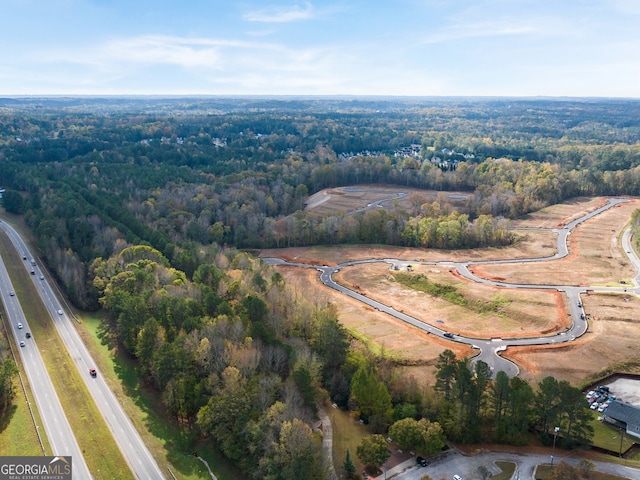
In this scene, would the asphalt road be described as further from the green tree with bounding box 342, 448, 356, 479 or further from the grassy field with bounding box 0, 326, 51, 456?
the grassy field with bounding box 0, 326, 51, 456

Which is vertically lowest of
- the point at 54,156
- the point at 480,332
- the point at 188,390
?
the point at 480,332

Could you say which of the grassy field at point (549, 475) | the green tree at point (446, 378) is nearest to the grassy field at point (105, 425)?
the green tree at point (446, 378)

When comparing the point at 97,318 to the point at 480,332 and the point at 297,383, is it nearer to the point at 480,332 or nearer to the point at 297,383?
the point at 297,383

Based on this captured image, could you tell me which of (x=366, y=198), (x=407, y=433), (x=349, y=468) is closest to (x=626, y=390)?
(x=407, y=433)

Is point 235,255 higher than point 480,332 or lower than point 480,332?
higher

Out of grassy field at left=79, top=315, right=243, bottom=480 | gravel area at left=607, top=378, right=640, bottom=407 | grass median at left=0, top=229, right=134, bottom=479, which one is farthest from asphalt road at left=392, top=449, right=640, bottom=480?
grass median at left=0, top=229, right=134, bottom=479

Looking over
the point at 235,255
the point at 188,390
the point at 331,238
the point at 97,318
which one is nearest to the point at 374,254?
the point at 331,238
